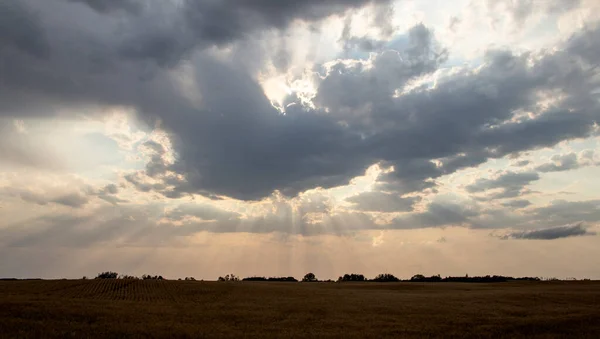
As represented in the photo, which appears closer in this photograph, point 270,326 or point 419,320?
point 270,326

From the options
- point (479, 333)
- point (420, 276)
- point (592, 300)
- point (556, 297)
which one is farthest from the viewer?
point (420, 276)

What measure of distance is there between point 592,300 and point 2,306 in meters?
62.4

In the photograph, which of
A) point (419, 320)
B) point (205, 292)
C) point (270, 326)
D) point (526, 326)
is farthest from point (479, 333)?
point (205, 292)

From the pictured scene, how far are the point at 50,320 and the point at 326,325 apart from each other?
19463 mm

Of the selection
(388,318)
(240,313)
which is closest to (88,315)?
(240,313)

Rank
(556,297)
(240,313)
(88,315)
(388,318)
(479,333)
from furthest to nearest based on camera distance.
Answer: (556,297) < (240,313) < (388,318) < (88,315) < (479,333)

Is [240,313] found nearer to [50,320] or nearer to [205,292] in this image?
[50,320]

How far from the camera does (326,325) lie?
3319 cm

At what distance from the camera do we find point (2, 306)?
1479 inches

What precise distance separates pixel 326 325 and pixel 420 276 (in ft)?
549

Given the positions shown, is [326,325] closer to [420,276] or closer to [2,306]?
[2,306]

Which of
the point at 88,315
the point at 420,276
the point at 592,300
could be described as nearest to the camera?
the point at 88,315

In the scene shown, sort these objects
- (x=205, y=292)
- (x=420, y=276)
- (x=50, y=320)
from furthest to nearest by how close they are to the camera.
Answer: (x=420, y=276)
(x=205, y=292)
(x=50, y=320)

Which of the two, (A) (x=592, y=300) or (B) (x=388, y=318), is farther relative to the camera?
(A) (x=592, y=300)
